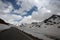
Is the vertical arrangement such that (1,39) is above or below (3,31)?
below

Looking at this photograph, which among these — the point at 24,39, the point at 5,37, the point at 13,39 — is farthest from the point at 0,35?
the point at 24,39

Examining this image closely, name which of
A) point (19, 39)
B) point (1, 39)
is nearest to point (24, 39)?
point (19, 39)

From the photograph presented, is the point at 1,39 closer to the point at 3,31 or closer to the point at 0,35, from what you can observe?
the point at 0,35

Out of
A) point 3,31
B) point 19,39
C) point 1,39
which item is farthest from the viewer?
point 3,31

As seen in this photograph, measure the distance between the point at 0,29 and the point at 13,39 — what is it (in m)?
3.34

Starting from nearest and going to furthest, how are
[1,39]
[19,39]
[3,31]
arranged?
[1,39] < [19,39] < [3,31]

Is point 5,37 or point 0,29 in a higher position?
point 0,29

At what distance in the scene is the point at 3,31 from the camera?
17922mm

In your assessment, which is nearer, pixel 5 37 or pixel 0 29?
pixel 5 37

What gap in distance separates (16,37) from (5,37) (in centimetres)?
172

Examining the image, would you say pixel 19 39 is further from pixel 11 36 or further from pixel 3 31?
pixel 3 31

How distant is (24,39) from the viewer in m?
17.5

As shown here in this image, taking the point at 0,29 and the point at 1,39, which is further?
the point at 0,29

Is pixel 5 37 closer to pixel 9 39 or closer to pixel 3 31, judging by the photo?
pixel 9 39
